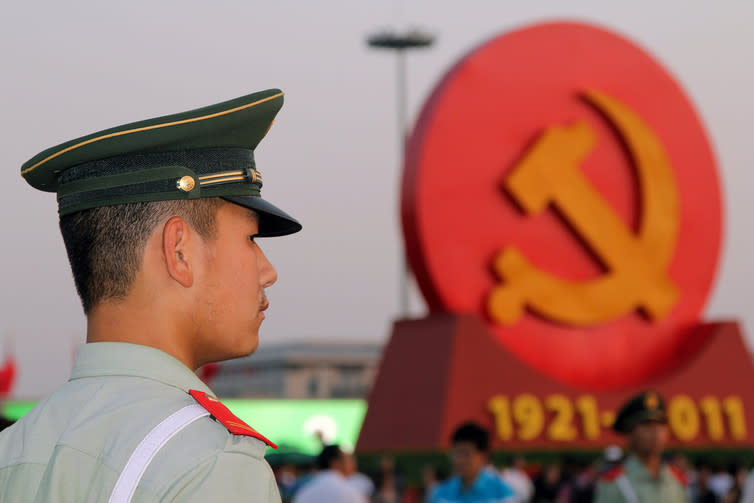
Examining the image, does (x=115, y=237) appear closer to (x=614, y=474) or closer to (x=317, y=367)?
(x=614, y=474)

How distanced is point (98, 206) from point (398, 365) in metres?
14.2

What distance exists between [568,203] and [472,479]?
379 inches

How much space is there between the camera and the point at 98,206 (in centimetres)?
142

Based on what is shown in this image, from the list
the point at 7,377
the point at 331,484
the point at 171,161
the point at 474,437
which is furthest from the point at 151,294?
the point at 7,377

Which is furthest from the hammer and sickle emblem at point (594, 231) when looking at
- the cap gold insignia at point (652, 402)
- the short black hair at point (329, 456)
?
the cap gold insignia at point (652, 402)

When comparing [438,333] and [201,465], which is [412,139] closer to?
[438,333]

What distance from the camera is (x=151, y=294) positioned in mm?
1403

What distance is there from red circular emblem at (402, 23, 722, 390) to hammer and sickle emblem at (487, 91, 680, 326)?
0.07 ft

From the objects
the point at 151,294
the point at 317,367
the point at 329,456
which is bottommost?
the point at 317,367

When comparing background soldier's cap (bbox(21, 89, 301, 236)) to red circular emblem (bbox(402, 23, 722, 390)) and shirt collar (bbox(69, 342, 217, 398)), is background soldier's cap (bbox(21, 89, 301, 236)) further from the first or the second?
red circular emblem (bbox(402, 23, 722, 390))

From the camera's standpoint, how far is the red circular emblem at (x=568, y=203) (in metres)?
14.8

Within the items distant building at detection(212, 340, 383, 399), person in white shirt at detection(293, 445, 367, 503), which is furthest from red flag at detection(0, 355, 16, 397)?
distant building at detection(212, 340, 383, 399)

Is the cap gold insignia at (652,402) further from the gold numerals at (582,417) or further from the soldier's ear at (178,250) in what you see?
the gold numerals at (582,417)

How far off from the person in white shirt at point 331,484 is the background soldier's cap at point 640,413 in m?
2.24
